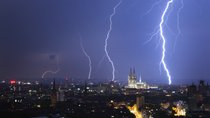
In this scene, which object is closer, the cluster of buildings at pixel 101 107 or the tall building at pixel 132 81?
the cluster of buildings at pixel 101 107

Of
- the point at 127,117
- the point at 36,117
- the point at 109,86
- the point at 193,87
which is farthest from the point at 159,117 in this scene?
the point at 109,86

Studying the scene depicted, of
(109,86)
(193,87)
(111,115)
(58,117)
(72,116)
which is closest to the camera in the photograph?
(58,117)

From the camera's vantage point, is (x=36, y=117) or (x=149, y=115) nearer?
(x=36, y=117)

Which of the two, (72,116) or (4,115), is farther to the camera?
(72,116)

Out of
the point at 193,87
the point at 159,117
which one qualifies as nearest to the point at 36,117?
the point at 159,117

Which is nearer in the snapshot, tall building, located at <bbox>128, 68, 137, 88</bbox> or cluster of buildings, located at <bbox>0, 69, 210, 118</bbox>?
cluster of buildings, located at <bbox>0, 69, 210, 118</bbox>

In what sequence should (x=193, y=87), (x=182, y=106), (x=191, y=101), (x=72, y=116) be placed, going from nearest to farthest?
1. (x=72, y=116)
2. (x=182, y=106)
3. (x=191, y=101)
4. (x=193, y=87)

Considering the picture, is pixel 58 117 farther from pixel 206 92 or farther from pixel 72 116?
pixel 206 92

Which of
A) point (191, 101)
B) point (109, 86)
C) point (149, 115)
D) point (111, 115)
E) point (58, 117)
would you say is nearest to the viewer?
point (58, 117)

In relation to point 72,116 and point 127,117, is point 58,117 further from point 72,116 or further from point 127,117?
point 127,117
